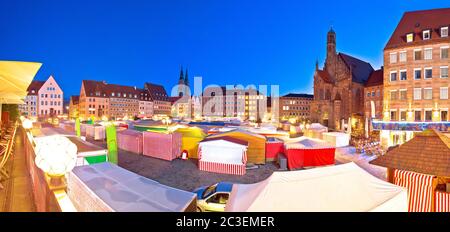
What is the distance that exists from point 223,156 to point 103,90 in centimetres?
7998

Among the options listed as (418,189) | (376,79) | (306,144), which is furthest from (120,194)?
(376,79)

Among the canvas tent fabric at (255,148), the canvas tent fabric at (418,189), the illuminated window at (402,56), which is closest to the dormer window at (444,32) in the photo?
the illuminated window at (402,56)

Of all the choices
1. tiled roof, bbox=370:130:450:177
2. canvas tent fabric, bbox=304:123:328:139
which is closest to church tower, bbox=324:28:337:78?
canvas tent fabric, bbox=304:123:328:139

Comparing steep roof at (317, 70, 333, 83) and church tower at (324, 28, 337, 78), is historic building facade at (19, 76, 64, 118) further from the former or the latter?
church tower at (324, 28, 337, 78)

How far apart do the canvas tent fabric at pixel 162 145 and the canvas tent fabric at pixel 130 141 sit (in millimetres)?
894

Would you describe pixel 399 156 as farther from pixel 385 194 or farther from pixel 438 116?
pixel 438 116

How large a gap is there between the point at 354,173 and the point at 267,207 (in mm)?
2634

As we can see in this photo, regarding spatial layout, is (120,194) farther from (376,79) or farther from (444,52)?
(376,79)

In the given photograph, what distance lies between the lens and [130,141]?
882 inches

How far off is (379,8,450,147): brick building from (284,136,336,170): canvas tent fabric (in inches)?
564

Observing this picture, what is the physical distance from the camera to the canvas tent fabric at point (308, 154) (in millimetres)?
16734

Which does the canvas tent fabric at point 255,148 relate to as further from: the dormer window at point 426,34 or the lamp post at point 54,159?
the dormer window at point 426,34

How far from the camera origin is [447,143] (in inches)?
269

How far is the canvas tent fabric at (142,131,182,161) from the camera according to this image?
1886 centimetres
